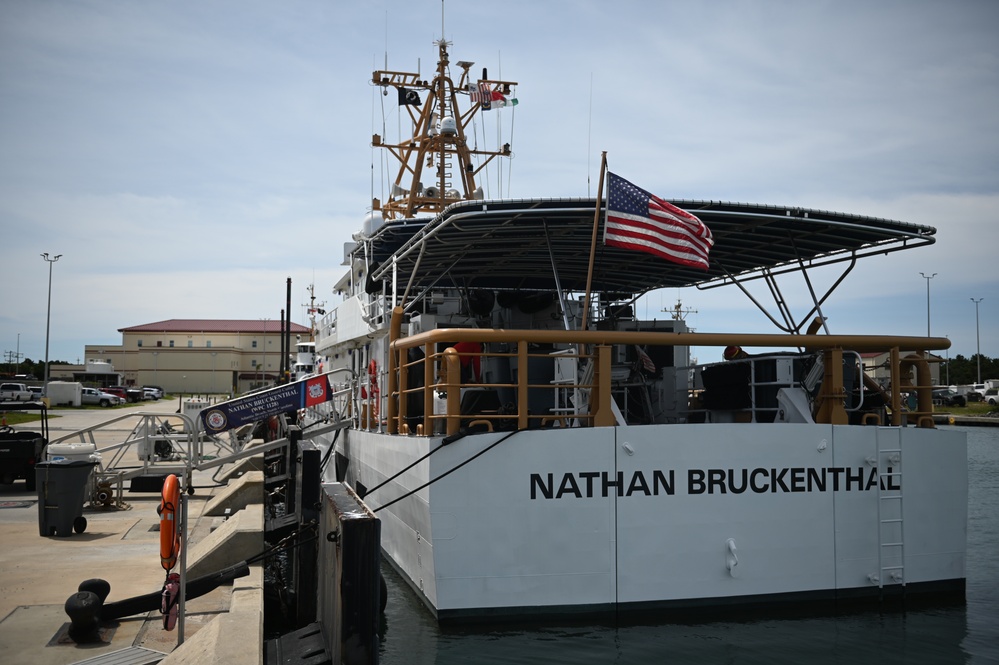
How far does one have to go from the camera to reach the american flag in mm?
9156

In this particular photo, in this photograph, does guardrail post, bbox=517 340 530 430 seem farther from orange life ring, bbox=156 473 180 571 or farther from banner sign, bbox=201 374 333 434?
banner sign, bbox=201 374 333 434

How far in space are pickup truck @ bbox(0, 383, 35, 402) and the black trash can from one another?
47743 millimetres

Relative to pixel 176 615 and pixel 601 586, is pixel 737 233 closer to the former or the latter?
pixel 601 586

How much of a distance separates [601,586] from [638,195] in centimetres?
413

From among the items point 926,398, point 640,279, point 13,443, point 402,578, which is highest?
point 640,279

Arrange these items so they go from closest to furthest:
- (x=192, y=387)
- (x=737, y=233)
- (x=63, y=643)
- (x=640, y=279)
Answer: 1. (x=63, y=643)
2. (x=737, y=233)
3. (x=640, y=279)
4. (x=192, y=387)

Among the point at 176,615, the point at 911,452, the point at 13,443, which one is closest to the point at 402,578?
the point at 176,615

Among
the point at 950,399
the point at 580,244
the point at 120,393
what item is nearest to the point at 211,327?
the point at 120,393

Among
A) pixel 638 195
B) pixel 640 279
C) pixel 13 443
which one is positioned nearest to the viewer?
pixel 638 195

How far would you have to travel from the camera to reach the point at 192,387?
95.2 meters

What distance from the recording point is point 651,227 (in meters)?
9.32

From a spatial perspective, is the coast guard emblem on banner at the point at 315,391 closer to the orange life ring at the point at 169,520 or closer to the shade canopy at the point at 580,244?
the shade canopy at the point at 580,244

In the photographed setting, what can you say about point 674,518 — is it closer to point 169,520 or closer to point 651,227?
point 651,227

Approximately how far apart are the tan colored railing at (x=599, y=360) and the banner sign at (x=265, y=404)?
16.7 feet
